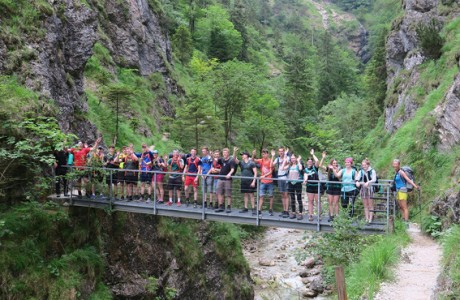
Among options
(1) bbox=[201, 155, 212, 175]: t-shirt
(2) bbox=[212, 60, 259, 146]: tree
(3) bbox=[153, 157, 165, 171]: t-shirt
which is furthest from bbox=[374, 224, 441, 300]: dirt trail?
(2) bbox=[212, 60, 259, 146]: tree

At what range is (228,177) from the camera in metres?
12.2

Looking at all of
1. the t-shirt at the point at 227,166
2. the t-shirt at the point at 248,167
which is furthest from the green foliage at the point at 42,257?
the t-shirt at the point at 248,167

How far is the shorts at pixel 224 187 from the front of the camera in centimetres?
1245

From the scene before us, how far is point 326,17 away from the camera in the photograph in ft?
464

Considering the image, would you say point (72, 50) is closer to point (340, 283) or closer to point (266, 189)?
point (266, 189)

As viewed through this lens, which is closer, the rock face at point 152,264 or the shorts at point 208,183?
the shorts at point 208,183

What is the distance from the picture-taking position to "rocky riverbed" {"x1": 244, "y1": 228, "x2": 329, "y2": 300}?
66.2 ft

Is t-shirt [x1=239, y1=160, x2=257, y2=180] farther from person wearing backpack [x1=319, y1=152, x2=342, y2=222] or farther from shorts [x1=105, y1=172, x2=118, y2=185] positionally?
shorts [x1=105, y1=172, x2=118, y2=185]

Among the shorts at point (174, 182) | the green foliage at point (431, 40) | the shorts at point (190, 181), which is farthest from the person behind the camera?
the green foliage at point (431, 40)

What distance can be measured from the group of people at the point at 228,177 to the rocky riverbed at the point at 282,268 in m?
5.15

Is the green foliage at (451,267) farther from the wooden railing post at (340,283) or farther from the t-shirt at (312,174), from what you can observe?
the t-shirt at (312,174)

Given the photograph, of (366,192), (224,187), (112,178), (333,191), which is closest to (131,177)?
(112,178)

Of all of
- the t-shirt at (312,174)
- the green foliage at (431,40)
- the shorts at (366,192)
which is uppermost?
the green foliage at (431,40)

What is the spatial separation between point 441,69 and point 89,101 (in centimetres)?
1952
